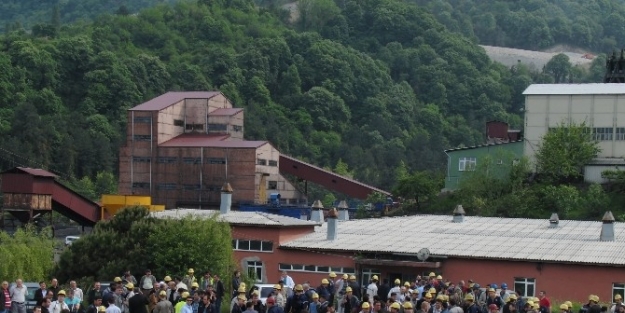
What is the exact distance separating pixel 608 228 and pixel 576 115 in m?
30.3

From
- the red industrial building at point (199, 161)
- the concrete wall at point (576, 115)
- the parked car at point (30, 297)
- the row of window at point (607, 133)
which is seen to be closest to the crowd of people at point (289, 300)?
the parked car at point (30, 297)

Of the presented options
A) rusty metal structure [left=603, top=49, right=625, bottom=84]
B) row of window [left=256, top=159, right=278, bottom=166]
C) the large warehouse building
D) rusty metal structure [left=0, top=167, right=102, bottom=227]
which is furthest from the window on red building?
rusty metal structure [left=603, top=49, right=625, bottom=84]

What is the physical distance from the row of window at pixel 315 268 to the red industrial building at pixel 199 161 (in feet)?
120

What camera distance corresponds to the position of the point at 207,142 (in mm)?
82625

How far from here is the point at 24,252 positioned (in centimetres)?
4428

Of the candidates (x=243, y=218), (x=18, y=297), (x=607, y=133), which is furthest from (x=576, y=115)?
(x=18, y=297)

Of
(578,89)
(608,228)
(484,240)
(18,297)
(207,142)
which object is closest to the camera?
(18,297)

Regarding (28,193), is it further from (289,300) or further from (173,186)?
(289,300)

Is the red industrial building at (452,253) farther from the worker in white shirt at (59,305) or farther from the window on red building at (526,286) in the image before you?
the worker in white shirt at (59,305)

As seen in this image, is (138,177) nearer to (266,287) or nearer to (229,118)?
(229,118)

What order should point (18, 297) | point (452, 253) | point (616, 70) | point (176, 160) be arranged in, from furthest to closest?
point (616, 70) < point (176, 160) < point (452, 253) < point (18, 297)

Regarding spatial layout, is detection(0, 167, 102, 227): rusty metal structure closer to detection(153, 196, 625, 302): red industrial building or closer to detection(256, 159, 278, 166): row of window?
detection(256, 159, 278, 166): row of window

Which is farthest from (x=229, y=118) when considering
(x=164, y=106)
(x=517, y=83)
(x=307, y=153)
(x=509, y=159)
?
(x=517, y=83)

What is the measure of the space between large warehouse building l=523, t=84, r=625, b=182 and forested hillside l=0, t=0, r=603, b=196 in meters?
39.1
